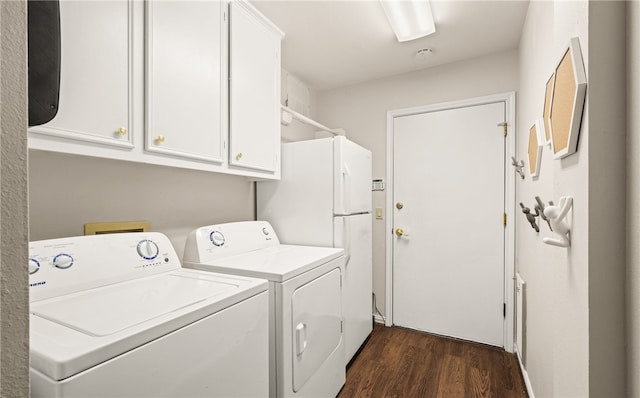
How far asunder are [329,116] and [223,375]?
2.78m

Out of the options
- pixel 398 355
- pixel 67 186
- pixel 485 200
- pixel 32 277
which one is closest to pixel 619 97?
pixel 32 277

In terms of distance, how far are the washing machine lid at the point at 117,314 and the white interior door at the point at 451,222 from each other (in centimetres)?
198

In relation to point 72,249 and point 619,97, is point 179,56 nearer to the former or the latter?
point 72,249

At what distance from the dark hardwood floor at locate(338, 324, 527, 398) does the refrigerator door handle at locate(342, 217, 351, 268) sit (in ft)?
2.62

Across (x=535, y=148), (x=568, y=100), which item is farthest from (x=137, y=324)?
(x=535, y=148)

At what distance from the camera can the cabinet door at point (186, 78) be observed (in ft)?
4.11

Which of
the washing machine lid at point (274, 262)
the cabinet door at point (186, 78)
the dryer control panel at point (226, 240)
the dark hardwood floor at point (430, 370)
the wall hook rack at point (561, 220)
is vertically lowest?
the dark hardwood floor at point (430, 370)

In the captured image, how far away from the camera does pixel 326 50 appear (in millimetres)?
2439

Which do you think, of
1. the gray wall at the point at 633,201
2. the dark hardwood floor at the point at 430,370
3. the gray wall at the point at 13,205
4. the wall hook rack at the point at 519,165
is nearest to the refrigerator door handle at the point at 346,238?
the dark hardwood floor at the point at 430,370

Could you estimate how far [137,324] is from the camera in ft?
2.52

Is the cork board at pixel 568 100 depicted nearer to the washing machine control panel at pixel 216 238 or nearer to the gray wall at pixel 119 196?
the washing machine control panel at pixel 216 238

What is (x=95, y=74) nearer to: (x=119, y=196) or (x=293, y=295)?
(x=119, y=196)

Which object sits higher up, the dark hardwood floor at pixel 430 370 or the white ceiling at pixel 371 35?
the white ceiling at pixel 371 35

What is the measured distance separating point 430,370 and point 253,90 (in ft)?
7.49
